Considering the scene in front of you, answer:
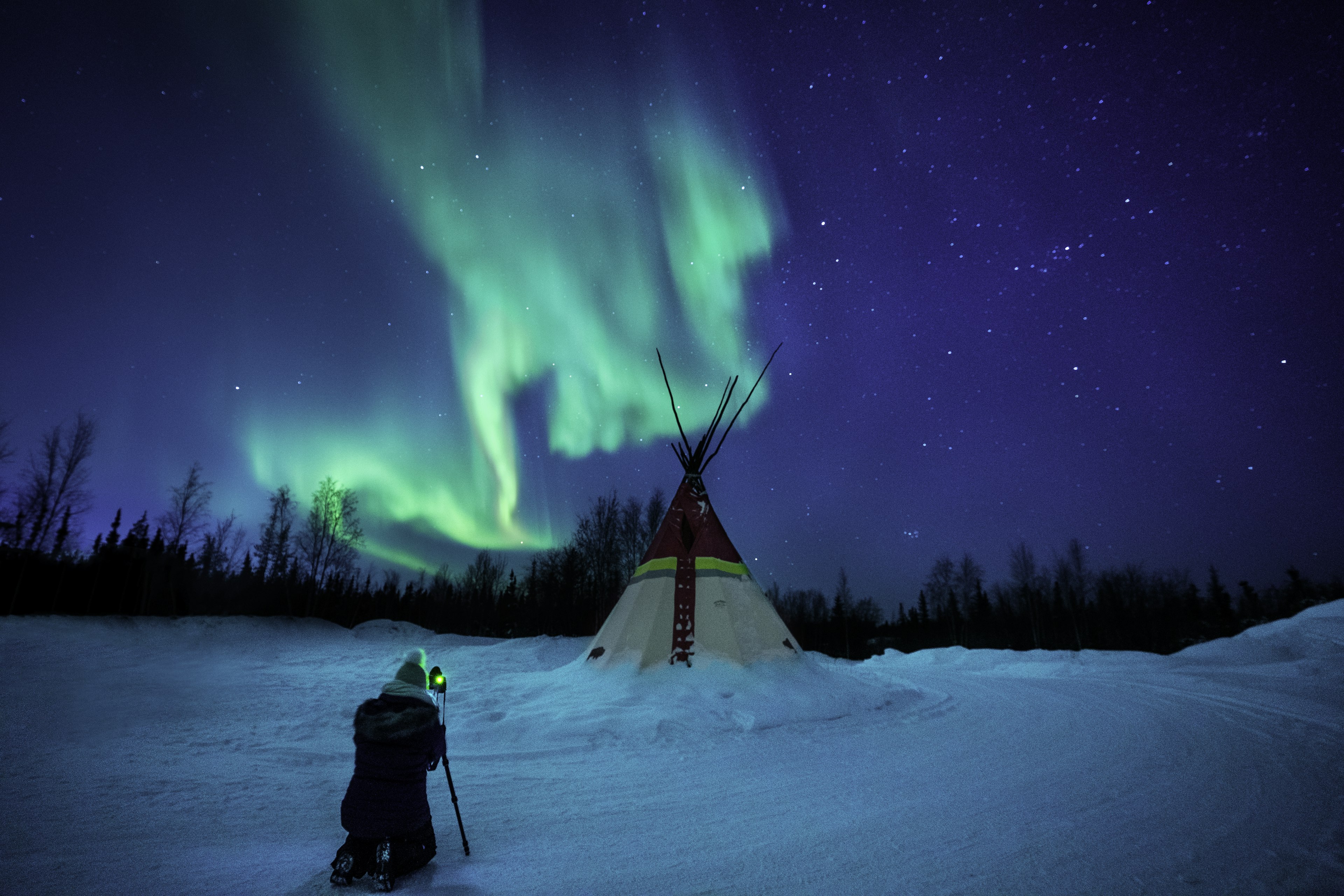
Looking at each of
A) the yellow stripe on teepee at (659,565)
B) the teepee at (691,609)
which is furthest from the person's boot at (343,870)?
the yellow stripe on teepee at (659,565)

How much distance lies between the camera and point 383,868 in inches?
120

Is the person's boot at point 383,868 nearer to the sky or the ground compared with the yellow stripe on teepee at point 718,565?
nearer to the ground

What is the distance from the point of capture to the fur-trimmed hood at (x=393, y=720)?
3.24 meters

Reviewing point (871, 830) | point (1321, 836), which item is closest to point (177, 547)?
point (871, 830)

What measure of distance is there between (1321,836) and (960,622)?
46306 millimetres

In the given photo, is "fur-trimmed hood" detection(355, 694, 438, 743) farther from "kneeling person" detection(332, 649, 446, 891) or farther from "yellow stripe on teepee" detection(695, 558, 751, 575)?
"yellow stripe on teepee" detection(695, 558, 751, 575)

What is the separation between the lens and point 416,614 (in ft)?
132

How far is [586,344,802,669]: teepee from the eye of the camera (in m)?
10.4

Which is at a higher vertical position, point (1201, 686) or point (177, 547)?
point (177, 547)

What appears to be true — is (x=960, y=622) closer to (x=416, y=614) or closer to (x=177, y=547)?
(x=416, y=614)

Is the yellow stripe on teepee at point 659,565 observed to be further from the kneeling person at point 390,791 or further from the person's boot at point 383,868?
the person's boot at point 383,868

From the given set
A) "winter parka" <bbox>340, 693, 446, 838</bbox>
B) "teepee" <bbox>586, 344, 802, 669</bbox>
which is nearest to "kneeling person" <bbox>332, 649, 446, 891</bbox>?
Result: "winter parka" <bbox>340, 693, 446, 838</bbox>

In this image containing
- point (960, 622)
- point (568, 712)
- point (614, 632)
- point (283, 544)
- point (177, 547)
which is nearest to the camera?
point (568, 712)

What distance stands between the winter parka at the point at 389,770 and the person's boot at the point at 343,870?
0.40 feet
